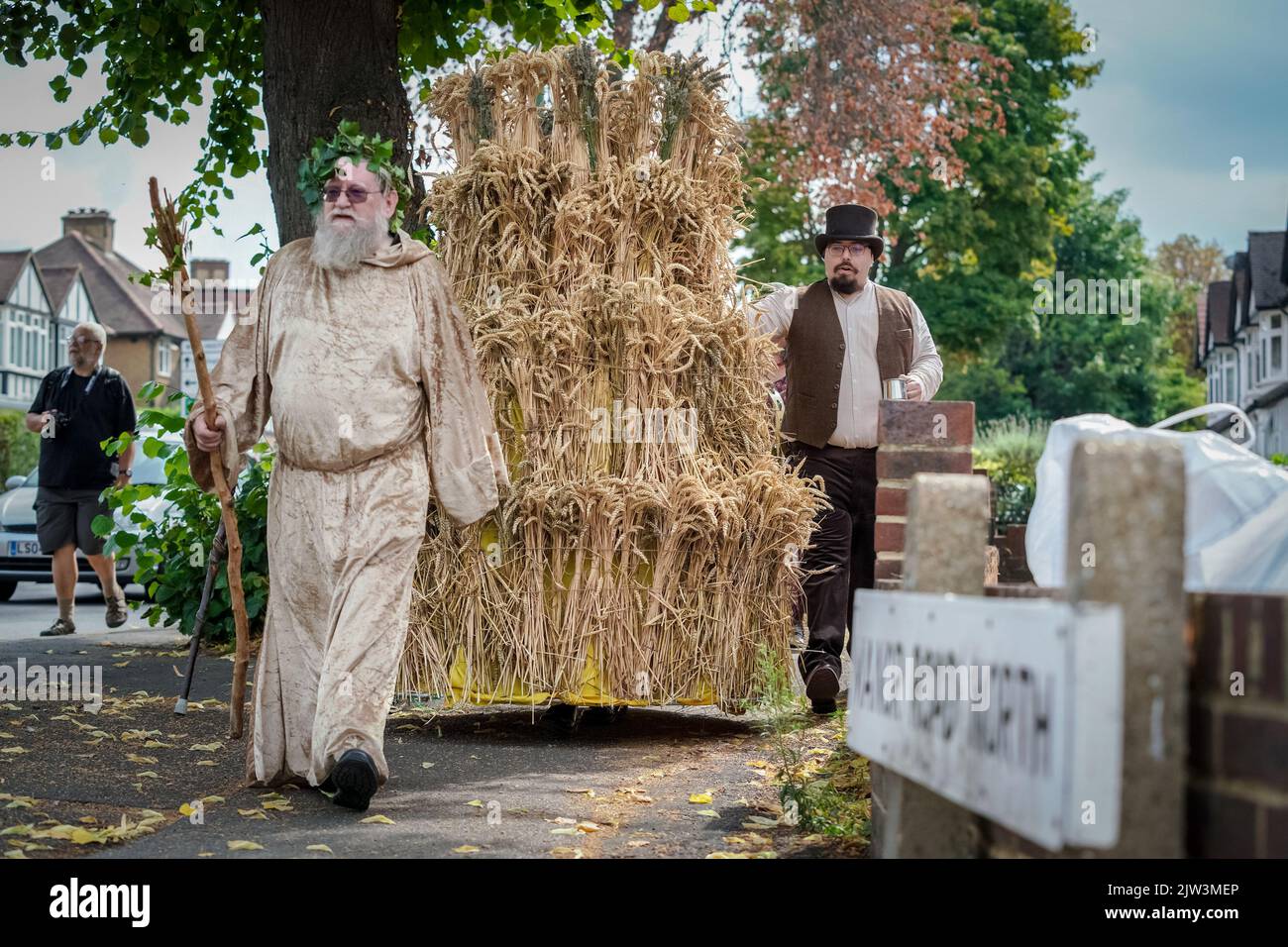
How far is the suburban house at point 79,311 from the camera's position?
210ft

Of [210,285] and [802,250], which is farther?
[802,250]

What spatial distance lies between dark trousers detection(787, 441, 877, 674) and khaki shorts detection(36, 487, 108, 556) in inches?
228

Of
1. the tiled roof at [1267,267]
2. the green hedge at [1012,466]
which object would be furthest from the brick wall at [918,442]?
the tiled roof at [1267,267]

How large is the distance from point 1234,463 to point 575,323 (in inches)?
133

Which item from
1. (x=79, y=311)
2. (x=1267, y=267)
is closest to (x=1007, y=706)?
(x=1267, y=267)

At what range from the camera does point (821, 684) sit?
25.1 feet

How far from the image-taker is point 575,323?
23.0 ft

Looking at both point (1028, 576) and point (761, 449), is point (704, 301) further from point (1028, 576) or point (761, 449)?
point (1028, 576)

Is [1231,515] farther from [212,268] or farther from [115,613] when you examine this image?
[212,268]

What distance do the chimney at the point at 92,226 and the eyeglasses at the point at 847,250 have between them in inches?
2879

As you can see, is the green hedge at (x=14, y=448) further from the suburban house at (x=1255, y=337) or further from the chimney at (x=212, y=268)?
the suburban house at (x=1255, y=337)

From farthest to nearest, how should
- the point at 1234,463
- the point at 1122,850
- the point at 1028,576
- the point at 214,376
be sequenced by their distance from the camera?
1. the point at 1028,576
2. the point at 214,376
3. the point at 1234,463
4. the point at 1122,850

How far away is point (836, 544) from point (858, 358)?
0.94 meters
